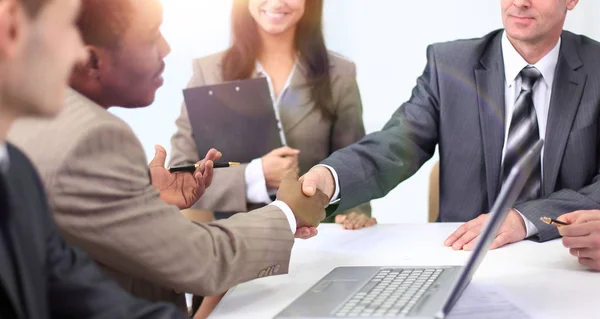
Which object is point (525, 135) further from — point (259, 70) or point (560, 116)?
point (259, 70)

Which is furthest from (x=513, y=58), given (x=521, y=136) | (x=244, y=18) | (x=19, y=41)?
(x=19, y=41)

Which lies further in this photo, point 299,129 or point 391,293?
point 299,129

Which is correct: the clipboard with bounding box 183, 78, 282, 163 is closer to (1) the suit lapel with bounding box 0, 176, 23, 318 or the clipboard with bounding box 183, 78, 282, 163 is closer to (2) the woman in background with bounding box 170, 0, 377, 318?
(2) the woman in background with bounding box 170, 0, 377, 318

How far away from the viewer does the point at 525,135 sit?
1877 mm

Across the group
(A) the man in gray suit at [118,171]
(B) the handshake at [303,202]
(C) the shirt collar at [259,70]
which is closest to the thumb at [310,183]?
(B) the handshake at [303,202]

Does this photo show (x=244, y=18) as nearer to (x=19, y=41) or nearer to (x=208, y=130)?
(x=208, y=130)

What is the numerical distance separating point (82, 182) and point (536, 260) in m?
0.86

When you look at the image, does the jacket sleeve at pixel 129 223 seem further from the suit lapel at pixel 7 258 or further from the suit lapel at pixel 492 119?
the suit lapel at pixel 492 119

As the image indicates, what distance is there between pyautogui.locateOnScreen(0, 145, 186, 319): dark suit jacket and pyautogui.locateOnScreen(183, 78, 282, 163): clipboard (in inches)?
53.0

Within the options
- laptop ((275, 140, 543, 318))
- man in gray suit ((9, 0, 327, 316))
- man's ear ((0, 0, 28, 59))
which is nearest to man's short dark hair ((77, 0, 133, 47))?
man in gray suit ((9, 0, 327, 316))

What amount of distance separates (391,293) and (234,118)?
125 cm

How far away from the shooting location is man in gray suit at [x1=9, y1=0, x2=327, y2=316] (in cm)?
88

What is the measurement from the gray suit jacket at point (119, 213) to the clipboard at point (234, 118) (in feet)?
3.79

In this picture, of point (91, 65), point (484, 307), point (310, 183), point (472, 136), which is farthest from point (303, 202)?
point (472, 136)
